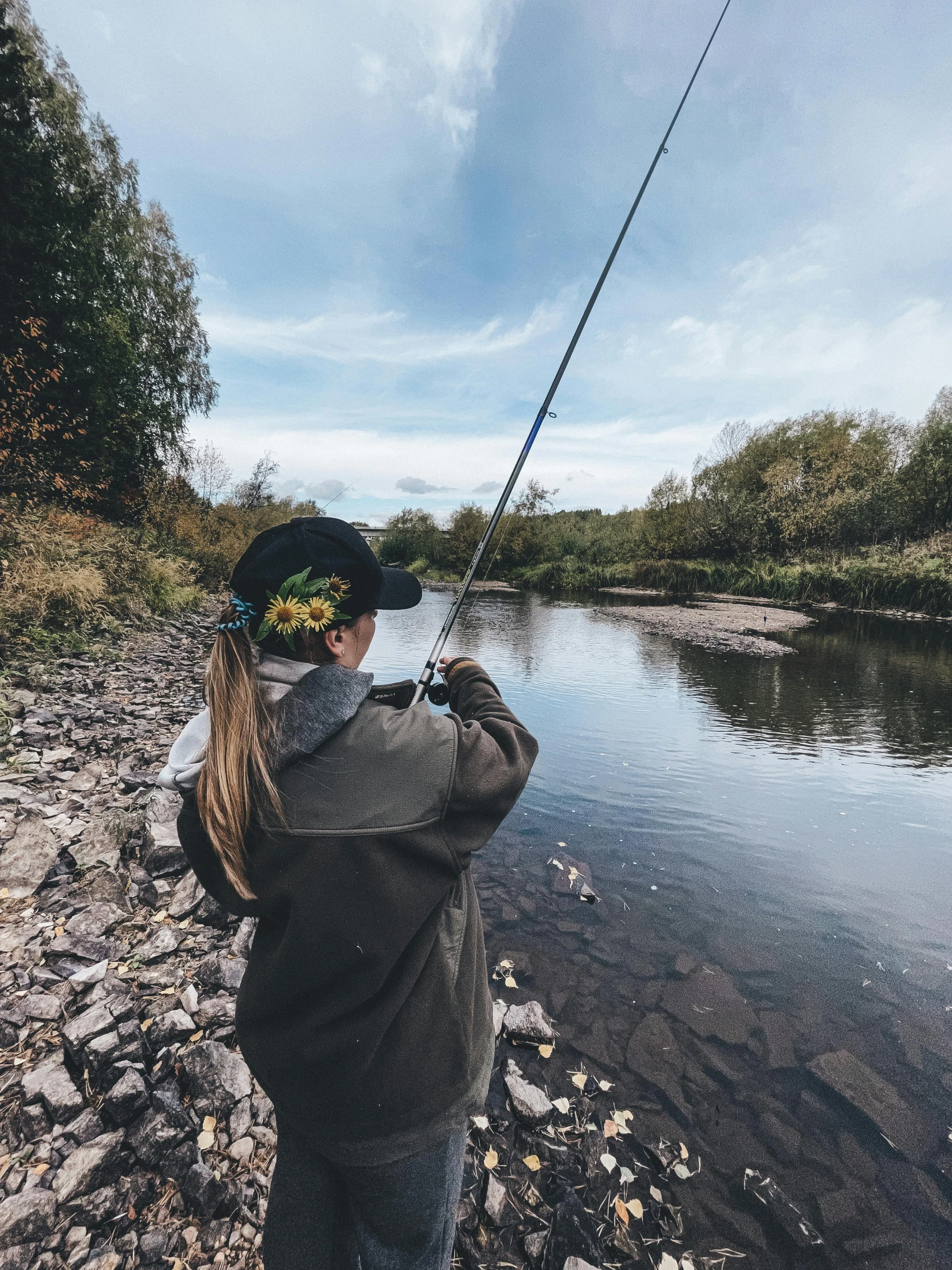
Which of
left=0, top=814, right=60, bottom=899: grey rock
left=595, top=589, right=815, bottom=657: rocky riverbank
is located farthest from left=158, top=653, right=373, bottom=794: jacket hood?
left=595, top=589, right=815, bottom=657: rocky riverbank

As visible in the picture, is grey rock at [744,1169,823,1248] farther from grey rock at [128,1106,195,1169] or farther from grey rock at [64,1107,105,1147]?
grey rock at [64,1107,105,1147]

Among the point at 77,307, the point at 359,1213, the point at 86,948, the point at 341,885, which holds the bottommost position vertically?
the point at 86,948

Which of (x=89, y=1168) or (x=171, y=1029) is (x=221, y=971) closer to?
(x=171, y=1029)

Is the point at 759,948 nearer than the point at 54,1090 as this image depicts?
No

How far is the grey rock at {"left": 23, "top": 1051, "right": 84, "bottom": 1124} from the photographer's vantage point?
250cm

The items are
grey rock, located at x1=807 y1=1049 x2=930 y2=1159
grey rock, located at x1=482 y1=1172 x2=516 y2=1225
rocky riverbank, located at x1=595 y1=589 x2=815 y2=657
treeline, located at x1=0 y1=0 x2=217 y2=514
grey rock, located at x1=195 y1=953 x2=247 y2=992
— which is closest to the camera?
grey rock, located at x1=482 y1=1172 x2=516 y2=1225

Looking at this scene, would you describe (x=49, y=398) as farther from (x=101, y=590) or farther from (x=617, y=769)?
(x=617, y=769)

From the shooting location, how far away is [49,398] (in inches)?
696

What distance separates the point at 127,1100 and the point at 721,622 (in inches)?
1074

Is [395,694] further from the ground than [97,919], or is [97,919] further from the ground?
[395,694]

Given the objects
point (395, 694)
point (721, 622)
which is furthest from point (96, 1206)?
point (721, 622)

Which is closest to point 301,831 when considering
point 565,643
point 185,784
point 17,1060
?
point 185,784

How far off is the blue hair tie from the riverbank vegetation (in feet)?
122

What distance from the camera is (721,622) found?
85.6ft
